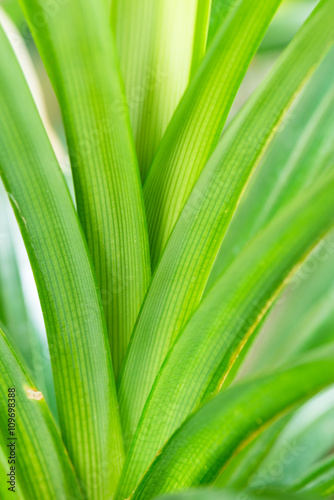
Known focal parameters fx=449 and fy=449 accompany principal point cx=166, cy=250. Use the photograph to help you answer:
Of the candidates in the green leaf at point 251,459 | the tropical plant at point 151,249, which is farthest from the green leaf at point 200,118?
the green leaf at point 251,459

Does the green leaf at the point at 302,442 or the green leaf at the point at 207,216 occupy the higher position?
the green leaf at the point at 207,216

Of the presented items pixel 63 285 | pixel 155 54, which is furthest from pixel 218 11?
pixel 63 285

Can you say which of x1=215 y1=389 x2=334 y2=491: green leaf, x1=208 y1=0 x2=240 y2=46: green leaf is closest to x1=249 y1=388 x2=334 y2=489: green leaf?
x1=215 y1=389 x2=334 y2=491: green leaf

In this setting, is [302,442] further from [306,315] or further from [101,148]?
[101,148]

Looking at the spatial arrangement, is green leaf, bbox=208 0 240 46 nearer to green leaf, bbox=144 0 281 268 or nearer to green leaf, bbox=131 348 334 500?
green leaf, bbox=144 0 281 268

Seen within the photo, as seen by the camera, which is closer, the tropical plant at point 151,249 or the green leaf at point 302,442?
the tropical plant at point 151,249

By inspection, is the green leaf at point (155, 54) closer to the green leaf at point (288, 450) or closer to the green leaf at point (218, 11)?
the green leaf at point (218, 11)

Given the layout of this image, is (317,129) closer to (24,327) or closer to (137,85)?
(137,85)
